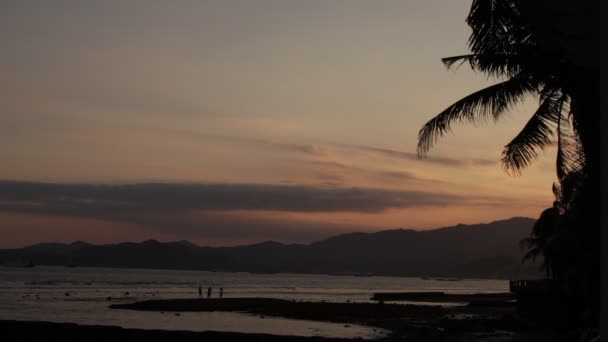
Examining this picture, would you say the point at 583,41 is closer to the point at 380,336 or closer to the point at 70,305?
the point at 380,336

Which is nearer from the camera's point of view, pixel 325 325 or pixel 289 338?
pixel 289 338

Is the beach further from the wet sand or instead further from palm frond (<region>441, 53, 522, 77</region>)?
palm frond (<region>441, 53, 522, 77</region>)

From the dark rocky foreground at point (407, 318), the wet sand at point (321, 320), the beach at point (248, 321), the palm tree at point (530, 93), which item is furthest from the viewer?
the dark rocky foreground at point (407, 318)

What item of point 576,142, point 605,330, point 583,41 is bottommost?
point 605,330

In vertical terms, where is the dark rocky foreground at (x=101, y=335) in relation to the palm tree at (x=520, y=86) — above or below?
below

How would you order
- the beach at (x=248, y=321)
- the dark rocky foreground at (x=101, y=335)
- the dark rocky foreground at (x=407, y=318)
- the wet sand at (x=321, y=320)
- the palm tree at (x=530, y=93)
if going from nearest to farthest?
the palm tree at (x=530, y=93) < the dark rocky foreground at (x=101, y=335) < the wet sand at (x=321, y=320) < the beach at (x=248, y=321) < the dark rocky foreground at (x=407, y=318)

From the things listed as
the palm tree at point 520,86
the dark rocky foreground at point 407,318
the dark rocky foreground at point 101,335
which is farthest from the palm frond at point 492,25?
the dark rocky foreground at point 407,318

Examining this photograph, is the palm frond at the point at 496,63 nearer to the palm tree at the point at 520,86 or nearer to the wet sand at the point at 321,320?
the palm tree at the point at 520,86

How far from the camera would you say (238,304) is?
63.3 m

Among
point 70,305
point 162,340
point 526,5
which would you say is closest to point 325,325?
point 162,340

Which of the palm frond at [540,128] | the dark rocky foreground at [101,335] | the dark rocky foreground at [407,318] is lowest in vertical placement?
the dark rocky foreground at [407,318]

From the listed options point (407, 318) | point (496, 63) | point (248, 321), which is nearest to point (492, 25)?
point (496, 63)

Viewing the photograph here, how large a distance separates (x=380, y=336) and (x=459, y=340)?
6.16 meters

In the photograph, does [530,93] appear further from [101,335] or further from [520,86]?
[101,335]
